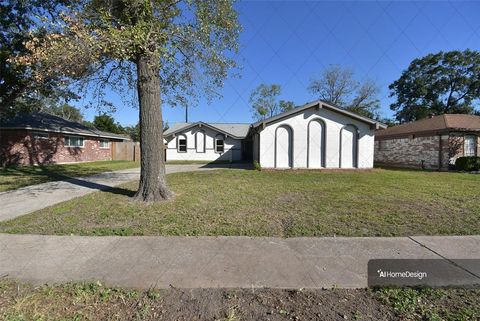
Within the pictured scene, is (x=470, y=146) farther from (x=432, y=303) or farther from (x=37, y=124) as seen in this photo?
(x=37, y=124)

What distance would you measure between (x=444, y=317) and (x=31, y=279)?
4.40 m

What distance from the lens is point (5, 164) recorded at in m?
16.4

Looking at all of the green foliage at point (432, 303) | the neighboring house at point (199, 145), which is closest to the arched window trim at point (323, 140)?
the neighboring house at point (199, 145)

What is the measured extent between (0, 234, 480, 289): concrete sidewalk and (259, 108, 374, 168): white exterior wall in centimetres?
1027

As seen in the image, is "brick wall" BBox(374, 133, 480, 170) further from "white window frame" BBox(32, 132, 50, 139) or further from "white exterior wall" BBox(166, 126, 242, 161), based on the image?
"white window frame" BBox(32, 132, 50, 139)

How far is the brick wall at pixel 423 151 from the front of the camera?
53.0ft

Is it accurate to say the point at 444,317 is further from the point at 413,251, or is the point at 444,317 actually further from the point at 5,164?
the point at 5,164

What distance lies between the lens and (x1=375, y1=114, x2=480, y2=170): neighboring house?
16.1 m

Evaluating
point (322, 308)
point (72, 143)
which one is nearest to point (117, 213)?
point (322, 308)

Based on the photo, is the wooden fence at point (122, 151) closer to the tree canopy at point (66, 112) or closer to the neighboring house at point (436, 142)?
the neighboring house at point (436, 142)

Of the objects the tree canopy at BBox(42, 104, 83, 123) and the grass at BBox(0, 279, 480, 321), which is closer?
the grass at BBox(0, 279, 480, 321)

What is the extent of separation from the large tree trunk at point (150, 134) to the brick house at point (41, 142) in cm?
1548

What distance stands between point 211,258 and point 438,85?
43.4 metres

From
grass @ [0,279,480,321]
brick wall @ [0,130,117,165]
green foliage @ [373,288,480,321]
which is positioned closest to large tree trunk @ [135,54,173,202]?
grass @ [0,279,480,321]
